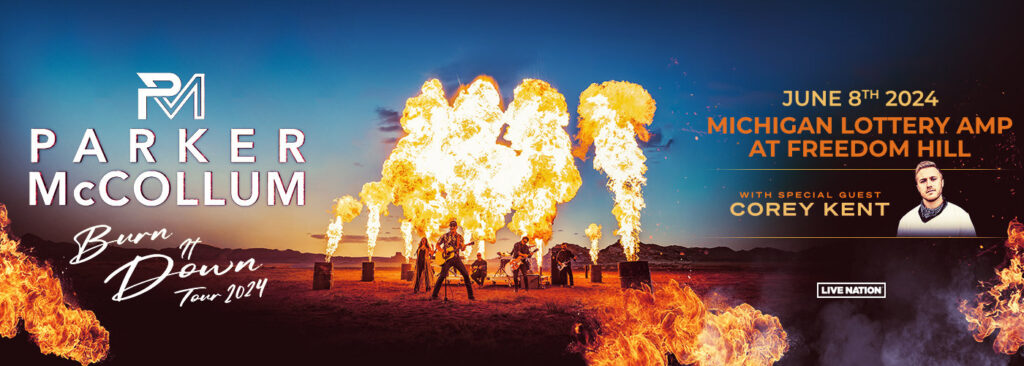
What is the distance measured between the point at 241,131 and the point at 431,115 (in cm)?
1123

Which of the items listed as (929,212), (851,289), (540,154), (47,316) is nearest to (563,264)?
(540,154)

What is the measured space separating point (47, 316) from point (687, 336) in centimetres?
→ 1546

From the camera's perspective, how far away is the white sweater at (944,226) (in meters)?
17.1

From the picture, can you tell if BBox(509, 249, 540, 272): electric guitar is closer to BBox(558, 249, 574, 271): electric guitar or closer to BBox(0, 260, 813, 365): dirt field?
BBox(0, 260, 813, 365): dirt field

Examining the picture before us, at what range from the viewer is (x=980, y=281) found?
1684cm

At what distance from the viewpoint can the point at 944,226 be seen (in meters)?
17.1

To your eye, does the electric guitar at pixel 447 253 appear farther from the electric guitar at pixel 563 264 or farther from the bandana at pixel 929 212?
the bandana at pixel 929 212

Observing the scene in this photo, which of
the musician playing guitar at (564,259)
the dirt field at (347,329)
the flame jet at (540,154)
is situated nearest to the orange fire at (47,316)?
the dirt field at (347,329)

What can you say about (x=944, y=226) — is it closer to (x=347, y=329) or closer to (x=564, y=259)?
(x=564, y=259)

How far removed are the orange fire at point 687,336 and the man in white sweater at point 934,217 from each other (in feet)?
15.5

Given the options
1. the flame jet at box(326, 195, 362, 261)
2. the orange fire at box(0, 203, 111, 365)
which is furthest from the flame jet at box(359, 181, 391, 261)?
the orange fire at box(0, 203, 111, 365)

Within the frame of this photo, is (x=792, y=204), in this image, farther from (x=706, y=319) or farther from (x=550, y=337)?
(x=550, y=337)

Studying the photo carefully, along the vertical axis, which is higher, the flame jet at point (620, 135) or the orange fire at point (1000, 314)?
the flame jet at point (620, 135)

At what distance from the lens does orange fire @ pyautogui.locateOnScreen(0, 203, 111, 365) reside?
1573 cm
